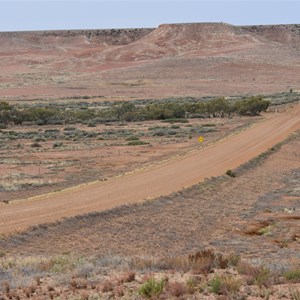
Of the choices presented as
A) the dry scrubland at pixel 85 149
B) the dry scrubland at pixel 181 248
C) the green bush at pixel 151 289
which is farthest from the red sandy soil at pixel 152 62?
the green bush at pixel 151 289

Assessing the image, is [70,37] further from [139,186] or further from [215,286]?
[215,286]

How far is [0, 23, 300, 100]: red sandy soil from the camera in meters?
114

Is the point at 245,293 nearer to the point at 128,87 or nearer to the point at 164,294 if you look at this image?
the point at 164,294

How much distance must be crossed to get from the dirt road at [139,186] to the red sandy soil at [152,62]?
6190 cm

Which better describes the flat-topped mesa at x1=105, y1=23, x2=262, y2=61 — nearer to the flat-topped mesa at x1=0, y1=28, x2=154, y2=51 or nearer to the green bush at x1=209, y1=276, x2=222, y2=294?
the flat-topped mesa at x1=0, y1=28, x2=154, y2=51

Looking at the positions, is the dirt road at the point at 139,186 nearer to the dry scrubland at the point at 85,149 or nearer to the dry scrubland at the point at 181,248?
the dry scrubland at the point at 181,248

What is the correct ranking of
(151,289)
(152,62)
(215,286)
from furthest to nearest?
(152,62) < (215,286) < (151,289)

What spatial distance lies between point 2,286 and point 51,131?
47371mm

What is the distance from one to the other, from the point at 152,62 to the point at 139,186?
388ft

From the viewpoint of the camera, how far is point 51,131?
57094 mm

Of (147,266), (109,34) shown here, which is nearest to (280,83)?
(109,34)

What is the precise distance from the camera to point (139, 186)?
1055 inches

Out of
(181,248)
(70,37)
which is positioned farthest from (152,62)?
(181,248)

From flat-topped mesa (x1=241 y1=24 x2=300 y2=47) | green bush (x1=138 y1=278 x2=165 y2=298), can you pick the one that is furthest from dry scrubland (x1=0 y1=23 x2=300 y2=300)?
flat-topped mesa (x1=241 y1=24 x2=300 y2=47)
